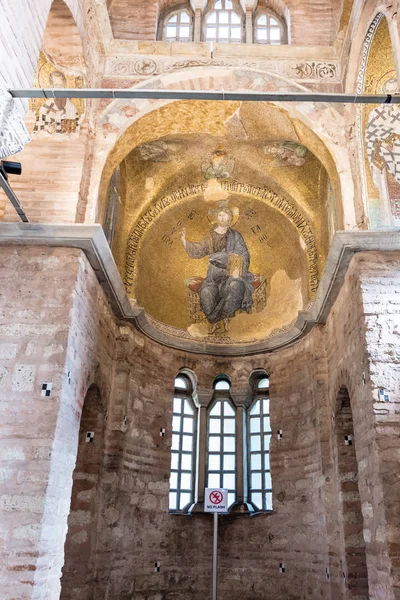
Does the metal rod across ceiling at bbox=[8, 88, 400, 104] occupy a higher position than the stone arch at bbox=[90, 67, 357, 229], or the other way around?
the stone arch at bbox=[90, 67, 357, 229]

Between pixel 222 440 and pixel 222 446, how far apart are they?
12cm

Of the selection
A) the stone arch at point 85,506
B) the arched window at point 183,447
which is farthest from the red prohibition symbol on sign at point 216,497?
the arched window at point 183,447

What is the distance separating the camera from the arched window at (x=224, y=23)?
31.3 ft

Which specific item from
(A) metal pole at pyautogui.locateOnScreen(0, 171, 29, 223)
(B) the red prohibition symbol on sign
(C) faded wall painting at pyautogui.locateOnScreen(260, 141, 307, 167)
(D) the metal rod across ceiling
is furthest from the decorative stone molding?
(B) the red prohibition symbol on sign

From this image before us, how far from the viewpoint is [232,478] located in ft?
33.8

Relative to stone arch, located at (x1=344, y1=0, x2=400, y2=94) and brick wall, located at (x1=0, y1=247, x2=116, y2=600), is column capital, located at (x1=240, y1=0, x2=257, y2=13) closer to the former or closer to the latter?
stone arch, located at (x1=344, y1=0, x2=400, y2=94)

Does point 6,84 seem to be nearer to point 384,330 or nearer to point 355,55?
point 384,330

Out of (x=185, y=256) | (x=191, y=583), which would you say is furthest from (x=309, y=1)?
(x=191, y=583)

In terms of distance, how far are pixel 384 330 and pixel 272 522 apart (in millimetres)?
4775

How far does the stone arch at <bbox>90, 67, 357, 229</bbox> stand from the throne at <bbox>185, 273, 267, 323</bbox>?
131 inches

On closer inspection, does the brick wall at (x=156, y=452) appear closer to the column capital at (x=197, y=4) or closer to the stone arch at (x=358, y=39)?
the stone arch at (x=358, y=39)

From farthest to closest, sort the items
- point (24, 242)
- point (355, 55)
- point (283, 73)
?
point (283, 73), point (355, 55), point (24, 242)

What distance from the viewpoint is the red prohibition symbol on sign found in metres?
6.85

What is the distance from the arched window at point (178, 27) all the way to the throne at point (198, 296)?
445cm
